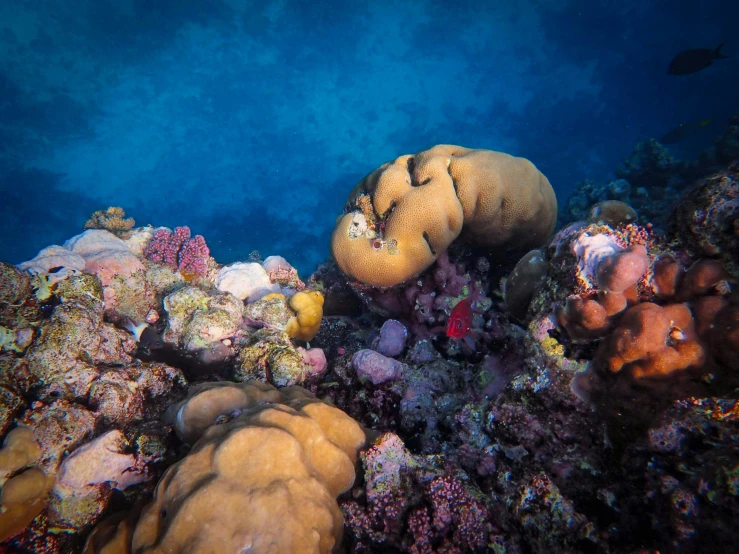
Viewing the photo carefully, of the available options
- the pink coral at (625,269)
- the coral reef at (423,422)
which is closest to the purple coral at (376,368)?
the coral reef at (423,422)

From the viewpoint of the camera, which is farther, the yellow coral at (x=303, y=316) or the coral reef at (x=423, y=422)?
the yellow coral at (x=303, y=316)

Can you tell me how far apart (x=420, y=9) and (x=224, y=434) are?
3263 cm

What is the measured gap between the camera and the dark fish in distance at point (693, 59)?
36.9 feet

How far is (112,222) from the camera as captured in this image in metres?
6.30

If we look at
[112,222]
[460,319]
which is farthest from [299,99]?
[460,319]

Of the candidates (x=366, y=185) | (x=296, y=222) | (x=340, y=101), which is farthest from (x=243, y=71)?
(x=366, y=185)

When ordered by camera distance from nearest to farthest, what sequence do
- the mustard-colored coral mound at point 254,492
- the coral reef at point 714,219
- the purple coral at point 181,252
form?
the mustard-colored coral mound at point 254,492
the coral reef at point 714,219
the purple coral at point 181,252

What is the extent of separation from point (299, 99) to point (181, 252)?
28299 millimetres

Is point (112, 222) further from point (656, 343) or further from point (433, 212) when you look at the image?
point (656, 343)

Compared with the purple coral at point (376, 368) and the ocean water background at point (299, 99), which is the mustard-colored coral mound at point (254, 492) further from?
the ocean water background at point (299, 99)

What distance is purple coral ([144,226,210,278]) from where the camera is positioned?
5.54 meters

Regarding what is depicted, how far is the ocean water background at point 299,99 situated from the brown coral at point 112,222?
54.4ft

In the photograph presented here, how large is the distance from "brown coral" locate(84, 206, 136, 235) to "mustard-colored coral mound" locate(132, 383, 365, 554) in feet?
17.8

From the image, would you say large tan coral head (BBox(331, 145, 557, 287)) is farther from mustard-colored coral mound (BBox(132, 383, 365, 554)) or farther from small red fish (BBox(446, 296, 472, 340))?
mustard-colored coral mound (BBox(132, 383, 365, 554))
